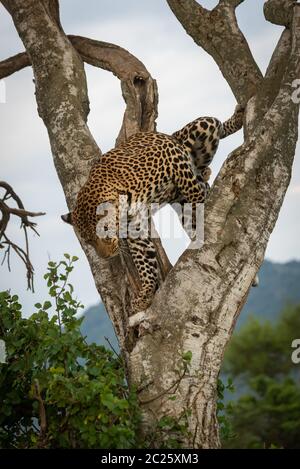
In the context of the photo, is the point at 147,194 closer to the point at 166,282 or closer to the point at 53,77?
the point at 166,282

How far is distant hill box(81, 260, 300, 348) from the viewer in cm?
14261

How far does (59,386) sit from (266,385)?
1176 inches

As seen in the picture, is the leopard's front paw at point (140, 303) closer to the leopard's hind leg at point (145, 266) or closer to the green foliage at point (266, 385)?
the leopard's hind leg at point (145, 266)

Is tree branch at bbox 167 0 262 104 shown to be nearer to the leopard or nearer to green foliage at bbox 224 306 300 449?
the leopard

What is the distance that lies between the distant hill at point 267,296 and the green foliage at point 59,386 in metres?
129

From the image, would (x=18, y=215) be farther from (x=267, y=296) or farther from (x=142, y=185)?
(x=267, y=296)

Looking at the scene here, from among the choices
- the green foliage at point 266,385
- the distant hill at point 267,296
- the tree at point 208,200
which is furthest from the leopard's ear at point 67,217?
the distant hill at point 267,296

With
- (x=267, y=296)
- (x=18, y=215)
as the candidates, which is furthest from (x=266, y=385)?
(x=267, y=296)

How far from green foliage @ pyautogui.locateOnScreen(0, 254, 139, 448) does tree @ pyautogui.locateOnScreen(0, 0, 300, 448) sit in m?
0.42

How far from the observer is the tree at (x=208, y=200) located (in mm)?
7648

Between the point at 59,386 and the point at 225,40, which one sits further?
the point at 225,40

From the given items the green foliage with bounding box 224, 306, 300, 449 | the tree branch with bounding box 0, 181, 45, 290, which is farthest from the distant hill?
the tree branch with bounding box 0, 181, 45, 290

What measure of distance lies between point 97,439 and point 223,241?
6.82ft

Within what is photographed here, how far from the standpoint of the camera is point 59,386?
7.02 meters
